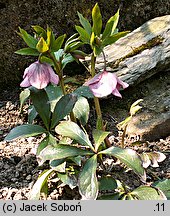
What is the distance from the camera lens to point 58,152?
126cm

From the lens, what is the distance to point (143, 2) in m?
2.01

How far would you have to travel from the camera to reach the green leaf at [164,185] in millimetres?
1349

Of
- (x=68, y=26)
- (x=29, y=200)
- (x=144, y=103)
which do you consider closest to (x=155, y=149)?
(x=144, y=103)

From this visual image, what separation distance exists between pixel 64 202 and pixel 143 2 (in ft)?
3.45

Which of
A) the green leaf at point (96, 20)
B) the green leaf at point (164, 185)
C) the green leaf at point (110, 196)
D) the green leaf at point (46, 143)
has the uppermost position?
the green leaf at point (96, 20)

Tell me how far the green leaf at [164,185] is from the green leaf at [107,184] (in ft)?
0.43

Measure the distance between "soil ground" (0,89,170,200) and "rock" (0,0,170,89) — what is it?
0.83ft

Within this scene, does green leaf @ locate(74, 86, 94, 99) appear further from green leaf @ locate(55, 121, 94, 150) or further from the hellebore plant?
green leaf @ locate(55, 121, 94, 150)

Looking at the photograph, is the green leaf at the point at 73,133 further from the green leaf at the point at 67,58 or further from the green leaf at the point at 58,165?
the green leaf at the point at 67,58

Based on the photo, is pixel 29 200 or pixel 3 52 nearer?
pixel 29 200

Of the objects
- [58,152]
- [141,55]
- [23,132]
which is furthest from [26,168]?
[141,55]

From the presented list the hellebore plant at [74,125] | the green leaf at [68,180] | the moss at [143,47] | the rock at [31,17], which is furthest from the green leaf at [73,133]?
the rock at [31,17]

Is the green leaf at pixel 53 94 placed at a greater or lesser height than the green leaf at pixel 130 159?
greater

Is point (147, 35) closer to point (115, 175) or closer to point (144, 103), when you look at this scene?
point (144, 103)
